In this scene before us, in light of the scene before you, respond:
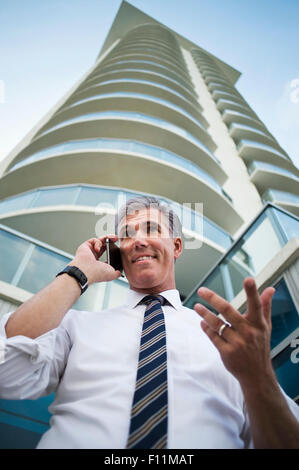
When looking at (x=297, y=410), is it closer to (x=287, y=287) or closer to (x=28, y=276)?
(x=287, y=287)

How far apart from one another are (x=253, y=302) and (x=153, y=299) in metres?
1.09

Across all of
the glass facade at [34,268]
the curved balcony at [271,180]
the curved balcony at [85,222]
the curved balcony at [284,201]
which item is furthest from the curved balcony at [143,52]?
the glass facade at [34,268]

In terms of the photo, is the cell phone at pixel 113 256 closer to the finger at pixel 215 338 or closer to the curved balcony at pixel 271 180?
the finger at pixel 215 338

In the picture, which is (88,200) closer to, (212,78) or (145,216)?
(145,216)

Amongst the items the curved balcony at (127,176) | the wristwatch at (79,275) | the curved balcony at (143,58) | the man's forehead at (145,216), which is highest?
the curved balcony at (143,58)

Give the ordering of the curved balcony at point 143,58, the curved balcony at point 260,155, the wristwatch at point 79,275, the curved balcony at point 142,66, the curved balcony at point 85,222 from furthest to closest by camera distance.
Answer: the curved balcony at point 143,58 → the curved balcony at point 142,66 → the curved balcony at point 260,155 → the curved balcony at point 85,222 → the wristwatch at point 79,275

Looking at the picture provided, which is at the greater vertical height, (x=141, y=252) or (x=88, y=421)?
(x=141, y=252)

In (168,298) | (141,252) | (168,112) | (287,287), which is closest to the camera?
(168,298)

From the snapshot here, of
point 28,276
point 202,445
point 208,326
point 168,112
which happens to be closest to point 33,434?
point 28,276

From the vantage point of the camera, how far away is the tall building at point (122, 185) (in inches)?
186

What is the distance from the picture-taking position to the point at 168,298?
201cm

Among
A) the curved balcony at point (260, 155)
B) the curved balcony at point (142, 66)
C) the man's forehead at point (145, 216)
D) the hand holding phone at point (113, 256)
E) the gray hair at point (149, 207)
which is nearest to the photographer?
the hand holding phone at point (113, 256)

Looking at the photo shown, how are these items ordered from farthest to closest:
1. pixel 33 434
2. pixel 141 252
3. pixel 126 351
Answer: pixel 33 434
pixel 141 252
pixel 126 351
